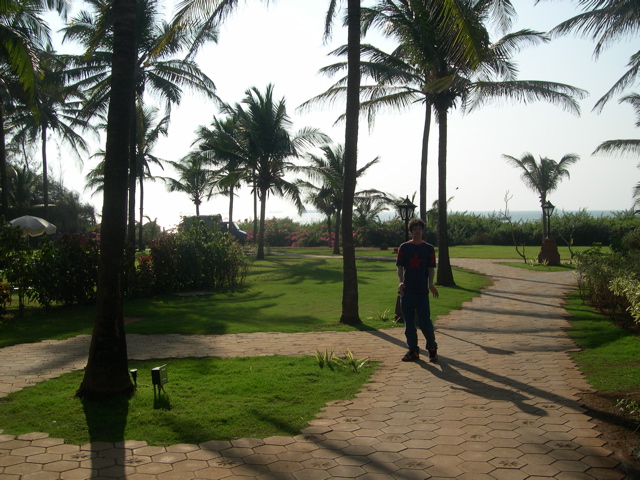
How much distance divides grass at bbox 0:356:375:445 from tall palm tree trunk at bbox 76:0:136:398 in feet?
0.81

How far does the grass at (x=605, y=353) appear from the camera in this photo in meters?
5.85

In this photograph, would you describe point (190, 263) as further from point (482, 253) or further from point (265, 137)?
point (482, 253)

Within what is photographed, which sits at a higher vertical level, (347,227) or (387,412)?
(347,227)

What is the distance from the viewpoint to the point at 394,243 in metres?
41.8

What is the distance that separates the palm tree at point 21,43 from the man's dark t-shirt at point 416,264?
9298 mm

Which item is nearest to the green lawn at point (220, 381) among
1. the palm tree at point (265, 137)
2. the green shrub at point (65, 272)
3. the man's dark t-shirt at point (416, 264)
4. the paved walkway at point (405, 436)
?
the paved walkway at point (405, 436)

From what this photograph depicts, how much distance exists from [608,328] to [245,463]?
25.2 ft

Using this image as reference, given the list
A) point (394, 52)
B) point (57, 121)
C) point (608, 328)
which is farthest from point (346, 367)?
point (57, 121)

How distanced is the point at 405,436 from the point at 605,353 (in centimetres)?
427

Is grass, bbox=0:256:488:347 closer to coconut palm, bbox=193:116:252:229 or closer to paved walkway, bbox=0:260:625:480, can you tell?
paved walkway, bbox=0:260:625:480

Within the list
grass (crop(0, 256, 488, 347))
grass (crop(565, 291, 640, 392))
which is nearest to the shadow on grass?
grass (crop(0, 256, 488, 347))

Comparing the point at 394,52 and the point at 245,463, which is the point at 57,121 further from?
the point at 245,463

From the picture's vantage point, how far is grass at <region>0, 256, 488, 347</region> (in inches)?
389

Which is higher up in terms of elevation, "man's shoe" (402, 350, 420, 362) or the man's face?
the man's face
